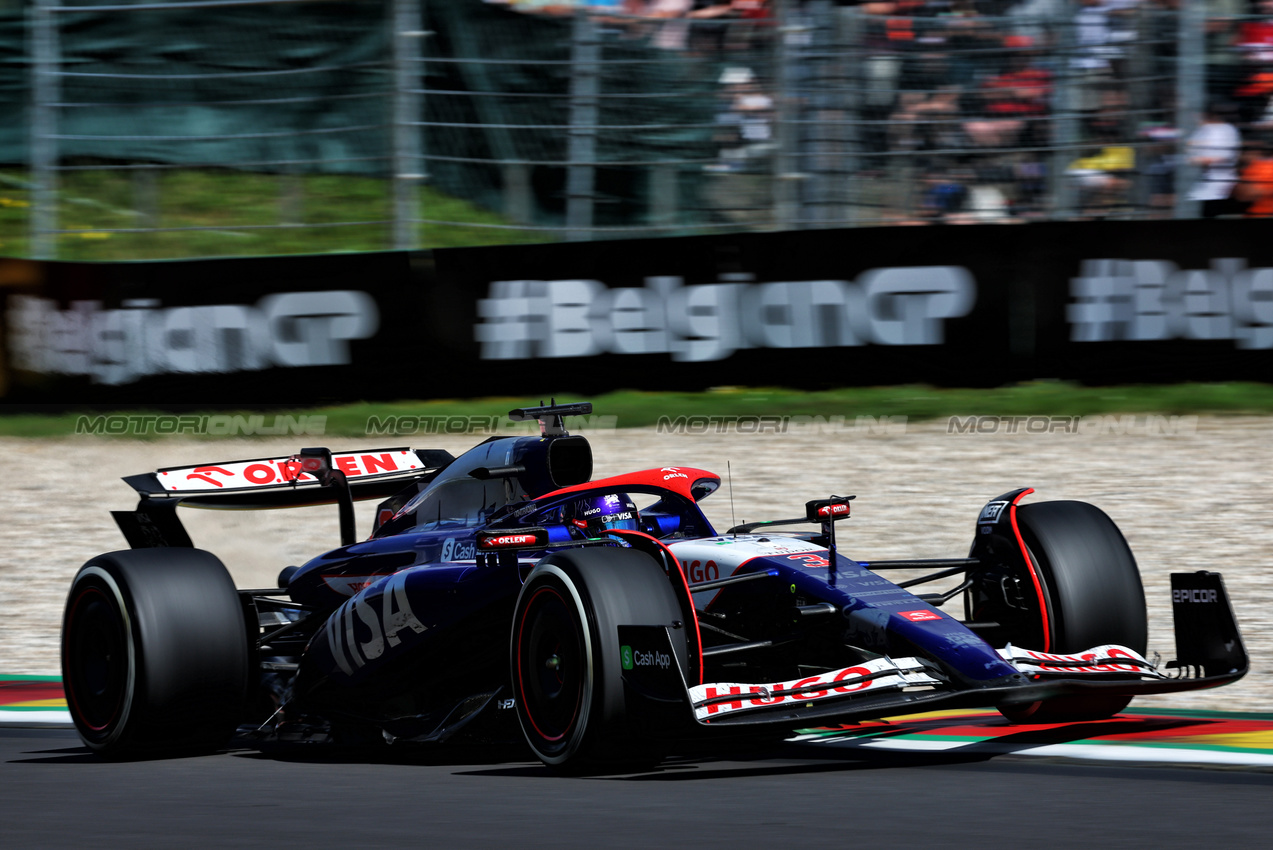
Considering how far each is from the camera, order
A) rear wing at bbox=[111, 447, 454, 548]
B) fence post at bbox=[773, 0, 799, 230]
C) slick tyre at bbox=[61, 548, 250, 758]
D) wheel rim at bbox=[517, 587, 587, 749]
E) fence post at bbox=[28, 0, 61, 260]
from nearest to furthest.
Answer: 1. wheel rim at bbox=[517, 587, 587, 749]
2. slick tyre at bbox=[61, 548, 250, 758]
3. rear wing at bbox=[111, 447, 454, 548]
4. fence post at bbox=[773, 0, 799, 230]
5. fence post at bbox=[28, 0, 61, 260]

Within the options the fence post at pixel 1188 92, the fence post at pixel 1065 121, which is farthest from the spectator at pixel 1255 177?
the fence post at pixel 1065 121

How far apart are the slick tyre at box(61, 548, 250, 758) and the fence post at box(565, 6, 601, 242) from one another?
703 centimetres

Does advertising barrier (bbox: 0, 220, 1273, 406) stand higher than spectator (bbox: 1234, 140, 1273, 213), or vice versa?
spectator (bbox: 1234, 140, 1273, 213)

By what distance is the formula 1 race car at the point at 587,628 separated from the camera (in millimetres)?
5281

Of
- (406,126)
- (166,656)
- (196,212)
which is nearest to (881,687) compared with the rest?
(166,656)

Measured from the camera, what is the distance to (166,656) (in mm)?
6285

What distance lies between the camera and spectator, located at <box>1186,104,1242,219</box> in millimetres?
11570

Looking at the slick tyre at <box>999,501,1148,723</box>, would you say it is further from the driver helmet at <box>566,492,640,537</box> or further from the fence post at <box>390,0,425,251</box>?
the fence post at <box>390,0,425,251</box>

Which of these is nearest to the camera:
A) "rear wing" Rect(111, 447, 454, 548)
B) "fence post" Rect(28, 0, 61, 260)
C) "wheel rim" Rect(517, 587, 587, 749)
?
"wheel rim" Rect(517, 587, 587, 749)

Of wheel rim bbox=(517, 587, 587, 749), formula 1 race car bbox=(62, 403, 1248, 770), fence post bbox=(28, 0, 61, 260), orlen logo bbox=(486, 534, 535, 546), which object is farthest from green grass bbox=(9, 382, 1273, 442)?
wheel rim bbox=(517, 587, 587, 749)

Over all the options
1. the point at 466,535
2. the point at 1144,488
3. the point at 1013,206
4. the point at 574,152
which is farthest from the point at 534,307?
the point at 466,535

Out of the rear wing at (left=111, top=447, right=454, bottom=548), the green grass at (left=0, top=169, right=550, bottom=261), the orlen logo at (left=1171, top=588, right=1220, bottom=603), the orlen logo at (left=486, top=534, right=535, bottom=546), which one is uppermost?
the green grass at (left=0, top=169, right=550, bottom=261)

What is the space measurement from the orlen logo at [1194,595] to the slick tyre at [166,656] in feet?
11.2

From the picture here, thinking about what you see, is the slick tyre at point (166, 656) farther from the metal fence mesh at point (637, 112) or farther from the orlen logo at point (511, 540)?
the metal fence mesh at point (637, 112)
